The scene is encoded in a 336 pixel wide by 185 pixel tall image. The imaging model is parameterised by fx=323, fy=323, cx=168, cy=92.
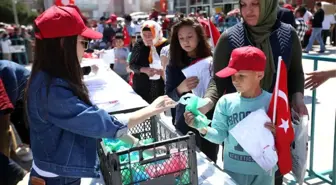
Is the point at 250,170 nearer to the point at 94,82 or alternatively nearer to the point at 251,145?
the point at 251,145

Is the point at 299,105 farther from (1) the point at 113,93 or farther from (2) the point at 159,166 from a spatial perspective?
(1) the point at 113,93

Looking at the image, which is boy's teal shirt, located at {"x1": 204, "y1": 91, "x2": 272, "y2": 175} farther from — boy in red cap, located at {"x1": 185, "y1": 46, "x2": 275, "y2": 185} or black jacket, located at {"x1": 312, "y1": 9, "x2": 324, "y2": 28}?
black jacket, located at {"x1": 312, "y1": 9, "x2": 324, "y2": 28}

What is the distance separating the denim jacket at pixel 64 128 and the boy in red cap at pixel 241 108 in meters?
0.53

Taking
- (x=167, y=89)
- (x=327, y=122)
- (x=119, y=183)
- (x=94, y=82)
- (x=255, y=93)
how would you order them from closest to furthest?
(x=119, y=183) < (x=255, y=93) < (x=167, y=89) < (x=94, y=82) < (x=327, y=122)

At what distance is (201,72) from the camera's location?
2.31 metres

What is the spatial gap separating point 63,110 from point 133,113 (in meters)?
0.29

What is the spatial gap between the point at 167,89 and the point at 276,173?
996mm

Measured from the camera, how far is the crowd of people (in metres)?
1.27

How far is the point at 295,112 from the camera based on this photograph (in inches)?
73.0

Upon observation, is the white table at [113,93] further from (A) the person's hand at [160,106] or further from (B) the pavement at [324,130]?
(B) the pavement at [324,130]

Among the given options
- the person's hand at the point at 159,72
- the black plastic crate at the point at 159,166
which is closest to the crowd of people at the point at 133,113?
the black plastic crate at the point at 159,166

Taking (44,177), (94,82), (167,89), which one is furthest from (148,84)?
(44,177)

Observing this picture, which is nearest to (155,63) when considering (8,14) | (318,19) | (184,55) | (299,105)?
(184,55)

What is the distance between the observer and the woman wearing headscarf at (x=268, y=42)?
1.88m
